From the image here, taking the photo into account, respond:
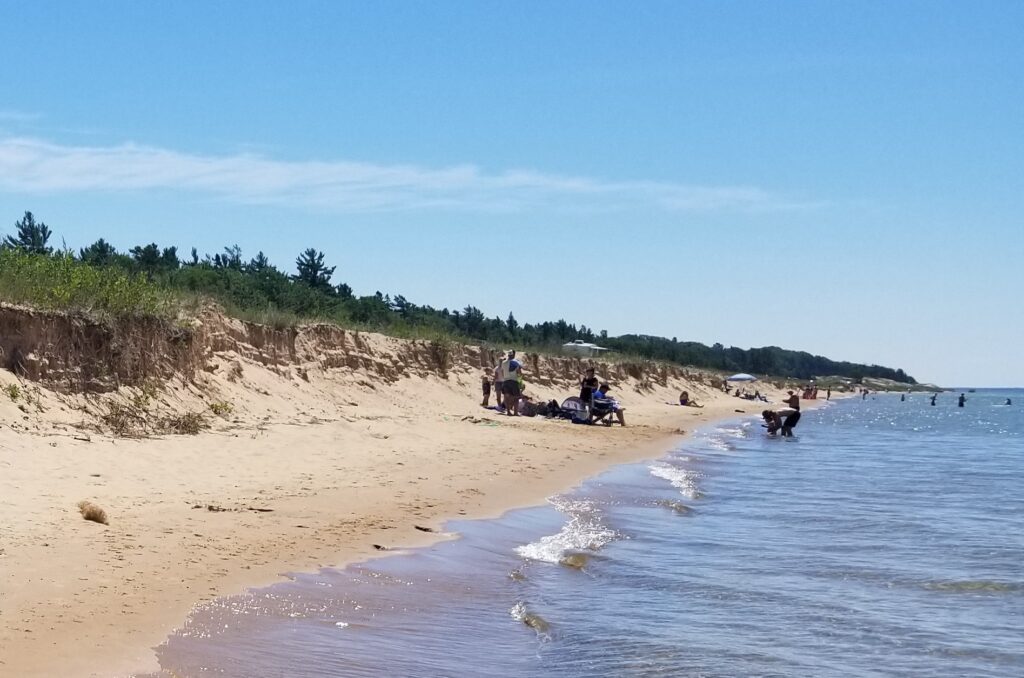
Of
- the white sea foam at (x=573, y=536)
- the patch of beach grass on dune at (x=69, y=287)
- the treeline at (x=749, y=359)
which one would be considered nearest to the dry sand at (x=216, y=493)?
the white sea foam at (x=573, y=536)

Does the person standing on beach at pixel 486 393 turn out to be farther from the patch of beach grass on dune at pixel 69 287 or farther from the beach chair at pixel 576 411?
the patch of beach grass on dune at pixel 69 287

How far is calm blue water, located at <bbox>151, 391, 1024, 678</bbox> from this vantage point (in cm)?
605

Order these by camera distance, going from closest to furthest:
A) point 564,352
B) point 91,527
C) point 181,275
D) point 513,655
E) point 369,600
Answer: point 513,655
point 369,600
point 91,527
point 181,275
point 564,352

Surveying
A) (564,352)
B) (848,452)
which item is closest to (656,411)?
(564,352)

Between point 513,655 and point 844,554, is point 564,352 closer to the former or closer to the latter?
point 844,554

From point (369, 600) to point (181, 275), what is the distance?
65.2 feet

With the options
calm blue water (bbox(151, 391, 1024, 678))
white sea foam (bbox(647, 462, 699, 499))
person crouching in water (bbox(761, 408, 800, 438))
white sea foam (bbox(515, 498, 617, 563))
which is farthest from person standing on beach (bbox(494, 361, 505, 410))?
white sea foam (bbox(515, 498, 617, 563))

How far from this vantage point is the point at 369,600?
701cm

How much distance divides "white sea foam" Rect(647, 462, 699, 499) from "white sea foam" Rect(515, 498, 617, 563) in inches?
115

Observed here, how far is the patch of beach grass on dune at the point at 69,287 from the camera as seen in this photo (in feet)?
45.2

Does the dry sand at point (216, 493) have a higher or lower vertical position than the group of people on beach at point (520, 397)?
lower

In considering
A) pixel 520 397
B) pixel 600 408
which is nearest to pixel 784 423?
pixel 600 408

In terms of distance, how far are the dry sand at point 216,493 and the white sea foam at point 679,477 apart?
43.0 inches

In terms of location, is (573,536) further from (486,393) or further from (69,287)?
(486,393)
